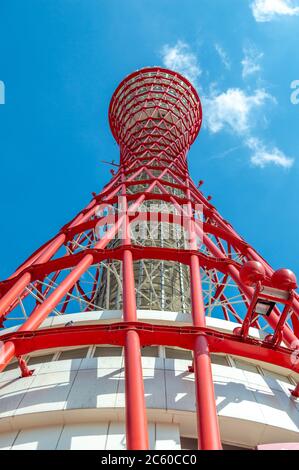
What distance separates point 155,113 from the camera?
31656 millimetres

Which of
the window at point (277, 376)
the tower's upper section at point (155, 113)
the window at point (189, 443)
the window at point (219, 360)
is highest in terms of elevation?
the tower's upper section at point (155, 113)

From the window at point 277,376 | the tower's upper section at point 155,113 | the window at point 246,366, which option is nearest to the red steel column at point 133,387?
the window at point 246,366

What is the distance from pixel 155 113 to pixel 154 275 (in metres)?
15.3

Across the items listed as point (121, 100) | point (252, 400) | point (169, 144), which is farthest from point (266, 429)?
point (121, 100)

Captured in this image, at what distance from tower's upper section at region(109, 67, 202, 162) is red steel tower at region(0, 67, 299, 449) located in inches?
3.1

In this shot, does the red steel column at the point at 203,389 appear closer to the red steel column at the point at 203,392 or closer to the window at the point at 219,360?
the red steel column at the point at 203,392

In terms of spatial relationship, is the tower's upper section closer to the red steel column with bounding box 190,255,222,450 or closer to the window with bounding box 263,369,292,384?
the window with bounding box 263,369,292,384

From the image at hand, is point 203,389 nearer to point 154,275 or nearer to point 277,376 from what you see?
point 277,376

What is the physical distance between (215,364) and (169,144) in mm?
19522

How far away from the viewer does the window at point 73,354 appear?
480 inches

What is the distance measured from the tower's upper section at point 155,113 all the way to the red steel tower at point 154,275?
78mm

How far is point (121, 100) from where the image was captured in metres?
33.6

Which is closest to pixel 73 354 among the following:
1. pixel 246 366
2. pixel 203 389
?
pixel 246 366
